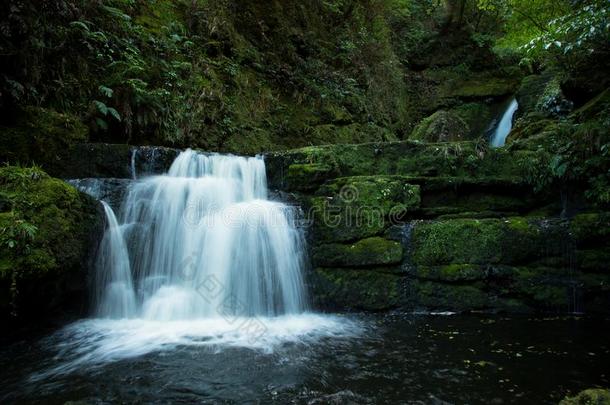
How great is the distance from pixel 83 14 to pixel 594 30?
348 inches

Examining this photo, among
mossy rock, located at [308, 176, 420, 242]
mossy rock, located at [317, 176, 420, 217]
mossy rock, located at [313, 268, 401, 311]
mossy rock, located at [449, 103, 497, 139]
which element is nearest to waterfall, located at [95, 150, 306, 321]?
mossy rock, located at [313, 268, 401, 311]

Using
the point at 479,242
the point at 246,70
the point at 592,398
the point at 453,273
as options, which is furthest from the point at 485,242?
the point at 246,70

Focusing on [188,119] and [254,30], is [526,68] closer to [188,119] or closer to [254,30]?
[254,30]

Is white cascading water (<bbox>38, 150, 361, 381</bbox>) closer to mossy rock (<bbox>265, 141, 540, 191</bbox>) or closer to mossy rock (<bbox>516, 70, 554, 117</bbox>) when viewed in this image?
mossy rock (<bbox>265, 141, 540, 191</bbox>)

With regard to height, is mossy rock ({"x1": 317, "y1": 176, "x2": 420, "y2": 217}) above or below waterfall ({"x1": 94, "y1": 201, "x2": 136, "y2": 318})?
above

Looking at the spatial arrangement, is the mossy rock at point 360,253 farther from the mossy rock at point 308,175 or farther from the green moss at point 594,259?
the green moss at point 594,259

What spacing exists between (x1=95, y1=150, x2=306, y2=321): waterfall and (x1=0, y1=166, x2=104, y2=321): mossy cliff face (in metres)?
0.44

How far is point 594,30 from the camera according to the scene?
4.63 meters

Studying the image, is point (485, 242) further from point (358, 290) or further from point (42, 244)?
point (42, 244)

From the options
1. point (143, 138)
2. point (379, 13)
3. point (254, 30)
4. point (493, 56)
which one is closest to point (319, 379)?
point (143, 138)

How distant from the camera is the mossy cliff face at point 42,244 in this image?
4094 millimetres

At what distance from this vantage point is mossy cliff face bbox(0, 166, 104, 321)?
4.09 m

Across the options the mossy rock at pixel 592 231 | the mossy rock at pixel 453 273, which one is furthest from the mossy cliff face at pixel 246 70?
the mossy rock at pixel 592 231

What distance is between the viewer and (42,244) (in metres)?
4.32
